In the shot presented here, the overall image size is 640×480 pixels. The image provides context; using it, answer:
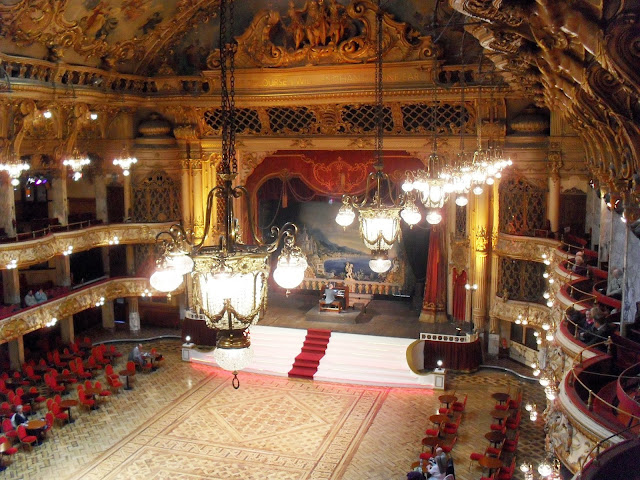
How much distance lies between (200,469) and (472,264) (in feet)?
29.4

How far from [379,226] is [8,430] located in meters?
9.22

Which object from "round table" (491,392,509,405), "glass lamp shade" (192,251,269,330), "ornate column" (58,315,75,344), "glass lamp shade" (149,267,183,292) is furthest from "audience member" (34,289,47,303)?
"glass lamp shade" (192,251,269,330)

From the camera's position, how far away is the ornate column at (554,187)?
55.0 ft

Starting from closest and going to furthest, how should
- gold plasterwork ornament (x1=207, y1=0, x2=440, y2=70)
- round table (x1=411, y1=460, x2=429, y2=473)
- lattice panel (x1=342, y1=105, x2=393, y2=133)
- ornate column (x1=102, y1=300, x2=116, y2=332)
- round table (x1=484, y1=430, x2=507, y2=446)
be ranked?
round table (x1=411, y1=460, x2=429, y2=473) → round table (x1=484, y1=430, x2=507, y2=446) → gold plasterwork ornament (x1=207, y1=0, x2=440, y2=70) → lattice panel (x1=342, y1=105, x2=393, y2=133) → ornate column (x1=102, y1=300, x2=116, y2=332)

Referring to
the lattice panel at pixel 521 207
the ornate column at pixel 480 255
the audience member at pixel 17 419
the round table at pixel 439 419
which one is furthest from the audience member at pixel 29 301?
the lattice panel at pixel 521 207

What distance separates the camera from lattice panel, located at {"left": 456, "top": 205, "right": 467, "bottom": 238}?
60.2ft

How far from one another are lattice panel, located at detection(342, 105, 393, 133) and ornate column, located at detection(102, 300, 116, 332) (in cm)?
923

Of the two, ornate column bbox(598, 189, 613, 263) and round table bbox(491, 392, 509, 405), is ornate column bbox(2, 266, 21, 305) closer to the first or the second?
round table bbox(491, 392, 509, 405)

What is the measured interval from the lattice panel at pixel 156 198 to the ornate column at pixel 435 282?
772cm

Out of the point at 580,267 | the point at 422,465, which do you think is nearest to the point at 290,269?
the point at 422,465

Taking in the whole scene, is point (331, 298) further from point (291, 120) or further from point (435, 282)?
point (291, 120)

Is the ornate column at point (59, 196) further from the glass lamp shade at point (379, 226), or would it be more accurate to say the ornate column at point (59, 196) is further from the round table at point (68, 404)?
the glass lamp shade at point (379, 226)

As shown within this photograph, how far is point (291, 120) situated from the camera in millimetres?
19234

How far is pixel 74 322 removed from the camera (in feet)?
69.8
